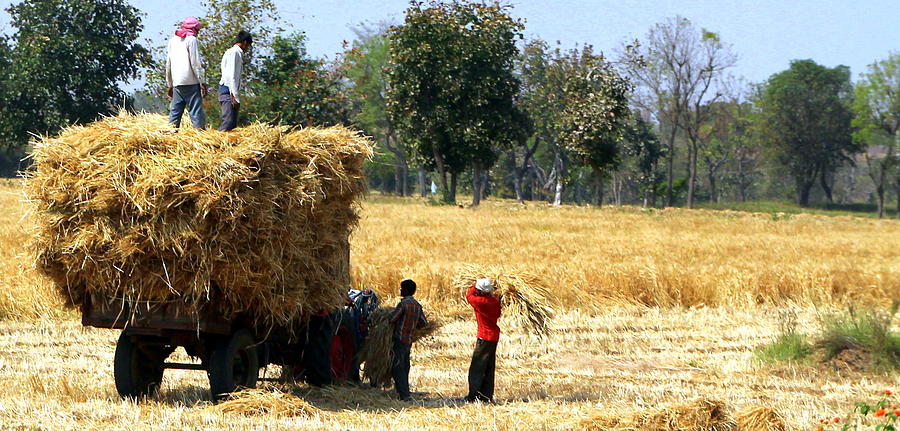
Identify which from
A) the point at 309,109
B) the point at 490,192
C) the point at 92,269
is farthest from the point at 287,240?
the point at 490,192

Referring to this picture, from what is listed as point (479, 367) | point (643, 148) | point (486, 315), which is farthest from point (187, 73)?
point (643, 148)

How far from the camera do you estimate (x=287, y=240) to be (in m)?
8.21

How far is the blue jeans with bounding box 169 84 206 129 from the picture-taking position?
9.72 metres

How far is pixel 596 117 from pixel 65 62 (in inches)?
1158

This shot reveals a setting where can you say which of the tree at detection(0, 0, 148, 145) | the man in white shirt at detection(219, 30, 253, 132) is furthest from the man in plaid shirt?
the tree at detection(0, 0, 148, 145)

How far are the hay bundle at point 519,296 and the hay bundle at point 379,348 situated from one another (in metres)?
0.78

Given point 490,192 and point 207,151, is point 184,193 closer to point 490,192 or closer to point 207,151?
point 207,151

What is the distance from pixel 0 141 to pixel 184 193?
53.1 m

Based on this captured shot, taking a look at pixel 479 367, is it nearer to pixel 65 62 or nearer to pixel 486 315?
pixel 486 315

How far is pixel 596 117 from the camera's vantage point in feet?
189

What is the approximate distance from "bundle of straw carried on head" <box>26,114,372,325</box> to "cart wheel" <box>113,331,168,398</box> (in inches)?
22.6

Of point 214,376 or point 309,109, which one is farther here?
point 309,109

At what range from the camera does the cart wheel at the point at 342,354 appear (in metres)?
10.0

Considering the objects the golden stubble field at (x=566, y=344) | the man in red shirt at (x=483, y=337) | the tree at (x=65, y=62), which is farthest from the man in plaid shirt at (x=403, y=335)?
the tree at (x=65, y=62)
